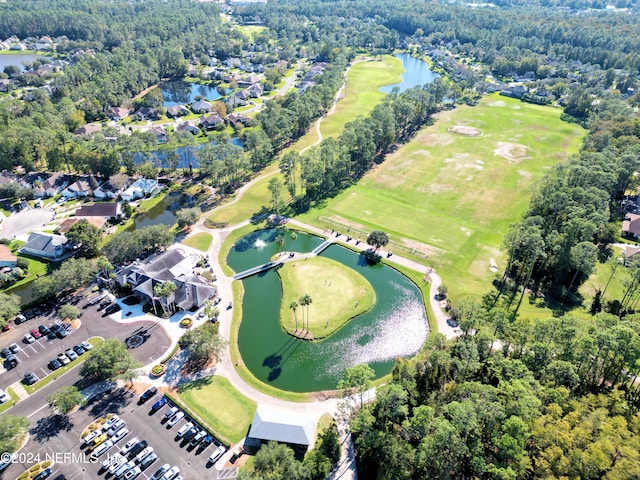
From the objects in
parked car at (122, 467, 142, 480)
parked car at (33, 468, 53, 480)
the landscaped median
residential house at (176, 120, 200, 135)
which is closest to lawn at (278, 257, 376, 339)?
parked car at (122, 467, 142, 480)

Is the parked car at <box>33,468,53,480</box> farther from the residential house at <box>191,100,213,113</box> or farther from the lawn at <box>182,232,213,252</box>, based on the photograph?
the residential house at <box>191,100,213,113</box>

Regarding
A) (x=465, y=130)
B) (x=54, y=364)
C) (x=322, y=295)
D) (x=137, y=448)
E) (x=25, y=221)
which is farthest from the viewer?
(x=465, y=130)

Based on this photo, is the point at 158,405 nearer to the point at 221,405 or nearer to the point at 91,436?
the point at 91,436

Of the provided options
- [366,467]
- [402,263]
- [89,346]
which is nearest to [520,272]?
[402,263]

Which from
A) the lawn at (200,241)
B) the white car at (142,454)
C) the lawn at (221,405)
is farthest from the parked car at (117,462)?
the lawn at (200,241)

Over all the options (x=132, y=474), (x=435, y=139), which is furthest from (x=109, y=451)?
(x=435, y=139)

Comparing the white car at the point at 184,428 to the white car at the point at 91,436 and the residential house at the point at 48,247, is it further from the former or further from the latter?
the residential house at the point at 48,247

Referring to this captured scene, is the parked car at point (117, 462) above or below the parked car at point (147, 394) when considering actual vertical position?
above
